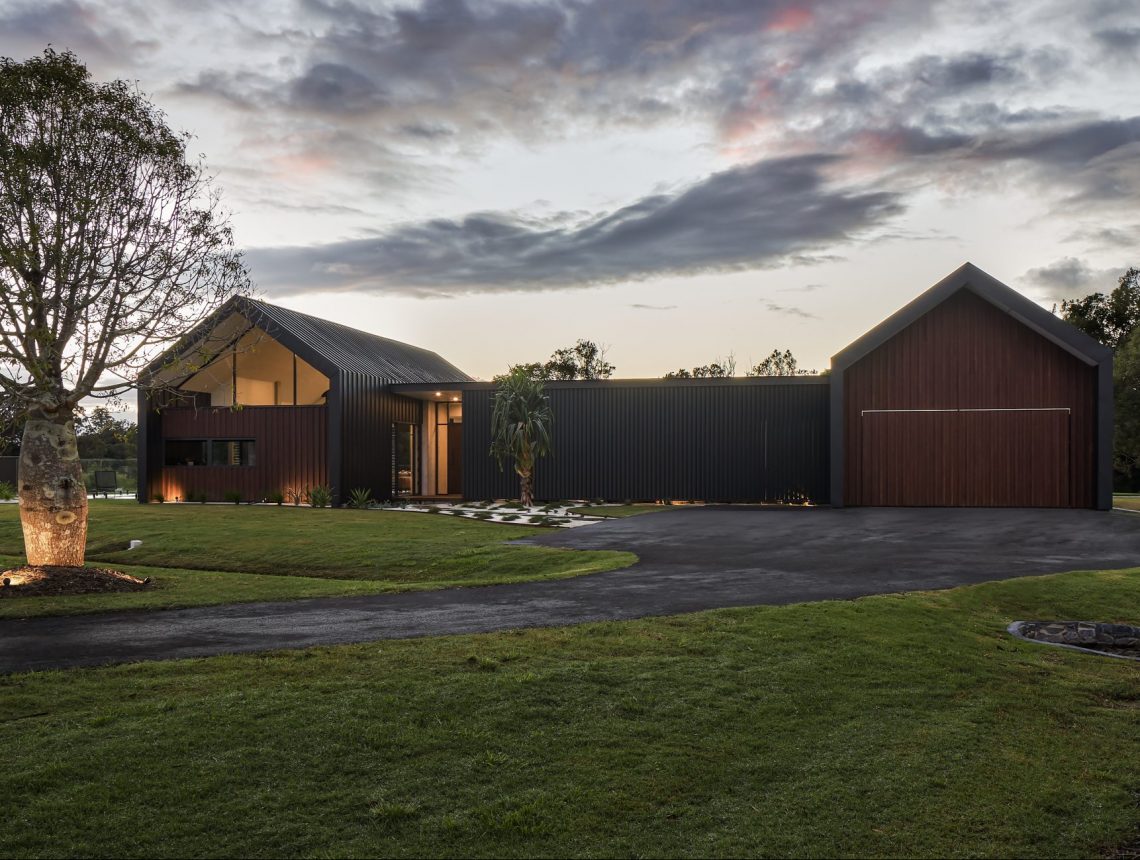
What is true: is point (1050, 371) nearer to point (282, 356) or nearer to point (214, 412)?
point (282, 356)

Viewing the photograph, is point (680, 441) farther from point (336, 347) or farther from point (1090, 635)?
point (1090, 635)

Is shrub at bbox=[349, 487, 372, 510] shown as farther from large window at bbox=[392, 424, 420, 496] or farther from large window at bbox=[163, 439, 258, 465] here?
large window at bbox=[163, 439, 258, 465]

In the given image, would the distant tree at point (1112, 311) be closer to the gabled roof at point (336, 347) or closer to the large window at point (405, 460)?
the gabled roof at point (336, 347)

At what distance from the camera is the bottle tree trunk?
37.9 ft

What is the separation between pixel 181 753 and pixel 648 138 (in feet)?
69.8

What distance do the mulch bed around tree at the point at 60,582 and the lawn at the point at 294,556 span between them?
398mm

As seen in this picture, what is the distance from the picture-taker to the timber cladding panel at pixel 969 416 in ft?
75.8

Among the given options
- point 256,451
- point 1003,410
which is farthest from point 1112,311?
point 256,451

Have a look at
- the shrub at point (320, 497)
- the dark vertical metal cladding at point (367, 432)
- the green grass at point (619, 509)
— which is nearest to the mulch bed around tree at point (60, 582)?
the green grass at point (619, 509)

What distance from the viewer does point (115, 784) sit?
14.3 feet

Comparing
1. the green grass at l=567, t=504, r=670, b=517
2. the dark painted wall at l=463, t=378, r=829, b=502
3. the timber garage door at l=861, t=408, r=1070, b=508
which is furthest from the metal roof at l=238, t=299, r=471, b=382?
the timber garage door at l=861, t=408, r=1070, b=508

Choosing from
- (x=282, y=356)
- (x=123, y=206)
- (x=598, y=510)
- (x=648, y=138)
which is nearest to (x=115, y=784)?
(x=123, y=206)

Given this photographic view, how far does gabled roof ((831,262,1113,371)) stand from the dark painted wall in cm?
221

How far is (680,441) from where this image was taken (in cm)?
2589
